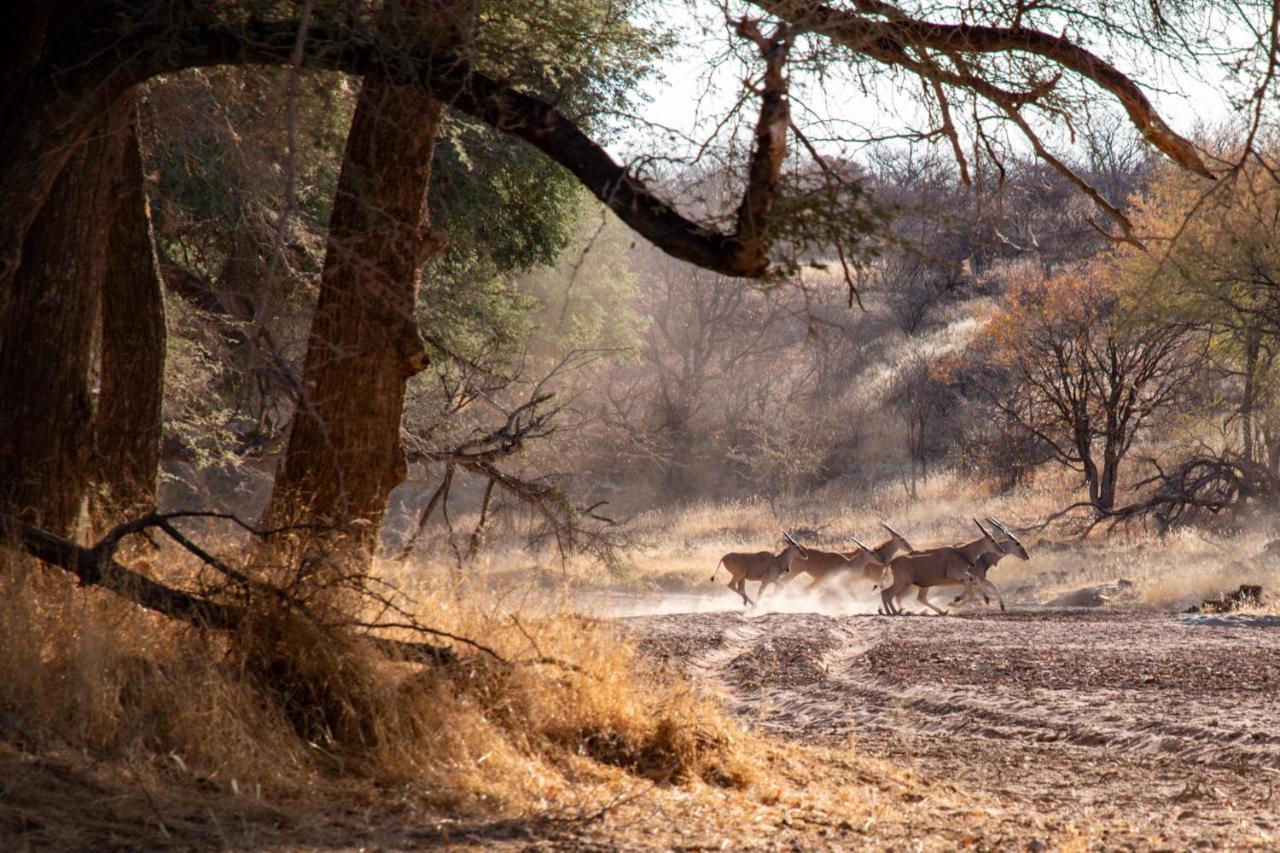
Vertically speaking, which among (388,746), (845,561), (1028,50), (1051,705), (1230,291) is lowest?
(1051,705)

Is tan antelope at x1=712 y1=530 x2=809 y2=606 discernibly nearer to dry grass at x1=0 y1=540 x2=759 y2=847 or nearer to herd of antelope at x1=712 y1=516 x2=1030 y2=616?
herd of antelope at x1=712 y1=516 x2=1030 y2=616

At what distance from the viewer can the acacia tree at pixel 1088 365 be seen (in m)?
30.5

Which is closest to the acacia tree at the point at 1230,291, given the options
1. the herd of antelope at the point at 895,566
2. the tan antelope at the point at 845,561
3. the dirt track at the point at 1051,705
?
the herd of antelope at the point at 895,566

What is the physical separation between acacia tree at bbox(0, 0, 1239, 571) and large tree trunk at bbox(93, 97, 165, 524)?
149 centimetres

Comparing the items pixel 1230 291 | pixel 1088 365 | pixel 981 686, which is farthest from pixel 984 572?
pixel 1088 365

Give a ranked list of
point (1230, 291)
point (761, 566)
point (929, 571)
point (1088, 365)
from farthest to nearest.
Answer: point (1088, 365) < point (1230, 291) < point (761, 566) < point (929, 571)

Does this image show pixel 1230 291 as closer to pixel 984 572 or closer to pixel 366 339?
pixel 984 572

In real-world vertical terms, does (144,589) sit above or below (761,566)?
above

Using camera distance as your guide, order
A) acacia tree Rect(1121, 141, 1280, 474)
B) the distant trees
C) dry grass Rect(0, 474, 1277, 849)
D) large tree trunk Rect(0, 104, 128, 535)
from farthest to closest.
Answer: the distant trees → acacia tree Rect(1121, 141, 1280, 474) → large tree trunk Rect(0, 104, 128, 535) → dry grass Rect(0, 474, 1277, 849)

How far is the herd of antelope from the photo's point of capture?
20188 millimetres

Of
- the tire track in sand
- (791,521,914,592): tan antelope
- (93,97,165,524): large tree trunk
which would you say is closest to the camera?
the tire track in sand

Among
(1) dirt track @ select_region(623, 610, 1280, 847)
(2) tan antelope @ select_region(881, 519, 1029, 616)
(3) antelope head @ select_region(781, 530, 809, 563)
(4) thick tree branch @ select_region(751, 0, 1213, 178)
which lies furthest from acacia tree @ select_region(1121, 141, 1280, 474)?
(4) thick tree branch @ select_region(751, 0, 1213, 178)

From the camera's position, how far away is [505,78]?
665 cm

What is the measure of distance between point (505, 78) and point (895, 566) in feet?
49.7
